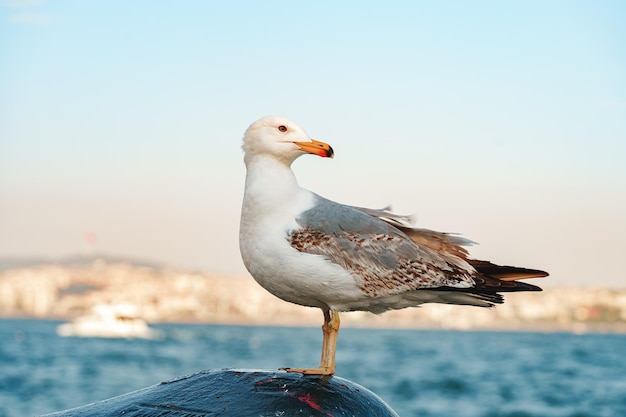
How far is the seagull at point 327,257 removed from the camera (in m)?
5.50

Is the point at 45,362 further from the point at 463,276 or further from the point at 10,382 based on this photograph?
the point at 463,276

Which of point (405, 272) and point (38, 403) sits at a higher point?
point (405, 272)

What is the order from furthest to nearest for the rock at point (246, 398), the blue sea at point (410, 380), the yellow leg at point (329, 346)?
the blue sea at point (410, 380) < the yellow leg at point (329, 346) < the rock at point (246, 398)

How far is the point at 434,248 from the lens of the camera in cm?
613

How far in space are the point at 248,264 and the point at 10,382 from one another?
1465 inches

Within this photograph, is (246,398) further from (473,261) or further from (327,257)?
(473,261)

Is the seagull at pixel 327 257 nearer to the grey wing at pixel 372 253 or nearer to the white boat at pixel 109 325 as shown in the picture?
the grey wing at pixel 372 253

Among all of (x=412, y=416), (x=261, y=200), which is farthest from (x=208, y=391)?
(x=412, y=416)

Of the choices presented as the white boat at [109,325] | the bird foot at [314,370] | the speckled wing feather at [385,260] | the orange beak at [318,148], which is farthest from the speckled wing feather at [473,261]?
the white boat at [109,325]

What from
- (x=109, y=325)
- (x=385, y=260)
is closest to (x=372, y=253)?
(x=385, y=260)

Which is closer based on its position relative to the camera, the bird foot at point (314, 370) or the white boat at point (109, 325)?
the bird foot at point (314, 370)

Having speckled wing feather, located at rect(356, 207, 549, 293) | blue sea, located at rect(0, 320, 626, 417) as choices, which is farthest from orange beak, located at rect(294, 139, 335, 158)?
blue sea, located at rect(0, 320, 626, 417)

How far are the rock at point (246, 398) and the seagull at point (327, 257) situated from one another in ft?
1.10

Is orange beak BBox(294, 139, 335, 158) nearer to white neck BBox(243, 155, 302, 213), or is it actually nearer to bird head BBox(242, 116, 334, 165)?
bird head BBox(242, 116, 334, 165)
